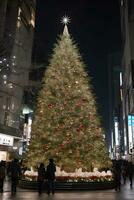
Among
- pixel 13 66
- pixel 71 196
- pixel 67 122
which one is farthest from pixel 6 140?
pixel 71 196

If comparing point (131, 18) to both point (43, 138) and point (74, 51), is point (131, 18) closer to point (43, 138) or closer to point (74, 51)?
point (74, 51)

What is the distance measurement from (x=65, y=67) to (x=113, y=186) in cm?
827

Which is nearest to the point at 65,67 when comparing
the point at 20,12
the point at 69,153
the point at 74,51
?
the point at 74,51

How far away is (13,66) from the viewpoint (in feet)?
163

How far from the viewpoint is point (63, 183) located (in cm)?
1867

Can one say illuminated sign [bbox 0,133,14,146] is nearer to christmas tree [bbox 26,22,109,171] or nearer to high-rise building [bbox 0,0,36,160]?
high-rise building [bbox 0,0,36,160]

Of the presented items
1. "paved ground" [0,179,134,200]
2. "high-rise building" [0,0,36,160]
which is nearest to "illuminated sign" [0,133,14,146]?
"high-rise building" [0,0,36,160]

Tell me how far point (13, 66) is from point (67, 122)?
31.7 m

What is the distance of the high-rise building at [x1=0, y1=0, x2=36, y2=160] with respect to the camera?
4838 centimetres

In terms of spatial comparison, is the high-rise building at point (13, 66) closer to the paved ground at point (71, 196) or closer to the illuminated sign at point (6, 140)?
the illuminated sign at point (6, 140)

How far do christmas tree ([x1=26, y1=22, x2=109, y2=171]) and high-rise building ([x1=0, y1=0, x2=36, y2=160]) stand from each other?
75.1 feet

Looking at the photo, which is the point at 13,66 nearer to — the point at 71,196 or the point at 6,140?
the point at 6,140

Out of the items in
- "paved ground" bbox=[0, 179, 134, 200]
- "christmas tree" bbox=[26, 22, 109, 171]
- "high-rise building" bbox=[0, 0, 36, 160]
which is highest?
"high-rise building" bbox=[0, 0, 36, 160]

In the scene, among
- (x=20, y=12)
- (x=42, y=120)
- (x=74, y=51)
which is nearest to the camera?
(x=42, y=120)
